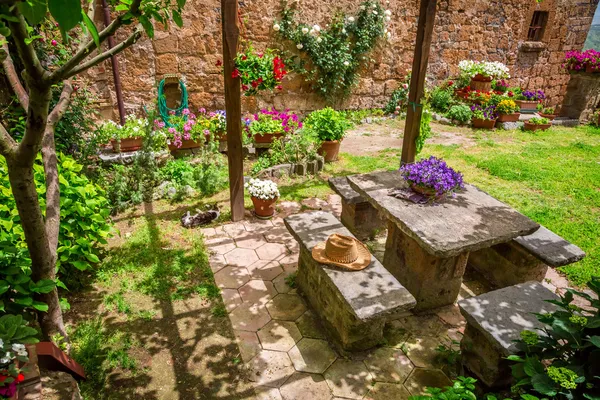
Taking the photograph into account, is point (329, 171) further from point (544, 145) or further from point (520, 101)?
point (520, 101)

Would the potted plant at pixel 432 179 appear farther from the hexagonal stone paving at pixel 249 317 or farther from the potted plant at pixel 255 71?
the potted plant at pixel 255 71

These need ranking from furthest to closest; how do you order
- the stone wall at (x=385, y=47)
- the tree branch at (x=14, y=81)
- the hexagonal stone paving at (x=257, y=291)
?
1. the stone wall at (x=385, y=47)
2. the hexagonal stone paving at (x=257, y=291)
3. the tree branch at (x=14, y=81)

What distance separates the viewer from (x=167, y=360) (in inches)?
118

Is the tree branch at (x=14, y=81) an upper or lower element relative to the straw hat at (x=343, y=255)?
upper

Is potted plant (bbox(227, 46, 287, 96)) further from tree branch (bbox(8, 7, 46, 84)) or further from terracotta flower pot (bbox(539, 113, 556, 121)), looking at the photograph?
terracotta flower pot (bbox(539, 113, 556, 121))

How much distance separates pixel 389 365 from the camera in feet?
9.87

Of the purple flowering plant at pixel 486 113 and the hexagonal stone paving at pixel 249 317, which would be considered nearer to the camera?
the hexagonal stone paving at pixel 249 317

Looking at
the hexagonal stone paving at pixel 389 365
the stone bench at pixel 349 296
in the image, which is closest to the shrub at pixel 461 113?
the stone bench at pixel 349 296

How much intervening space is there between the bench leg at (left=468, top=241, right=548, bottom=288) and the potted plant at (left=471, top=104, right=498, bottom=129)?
6.22 meters

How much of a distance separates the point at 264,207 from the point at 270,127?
2180 mm

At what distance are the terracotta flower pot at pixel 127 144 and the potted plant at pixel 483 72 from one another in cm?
879

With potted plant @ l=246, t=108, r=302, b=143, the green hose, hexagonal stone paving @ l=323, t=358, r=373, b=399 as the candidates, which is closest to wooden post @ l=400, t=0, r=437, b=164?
potted plant @ l=246, t=108, r=302, b=143

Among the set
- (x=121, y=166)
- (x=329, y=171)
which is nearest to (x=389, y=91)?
(x=329, y=171)

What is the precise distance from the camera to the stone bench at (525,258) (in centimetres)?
354
